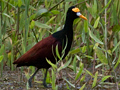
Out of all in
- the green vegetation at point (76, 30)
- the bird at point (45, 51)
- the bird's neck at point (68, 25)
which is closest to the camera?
the green vegetation at point (76, 30)

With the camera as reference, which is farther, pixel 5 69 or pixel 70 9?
pixel 5 69

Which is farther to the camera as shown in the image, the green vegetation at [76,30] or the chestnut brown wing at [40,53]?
the chestnut brown wing at [40,53]

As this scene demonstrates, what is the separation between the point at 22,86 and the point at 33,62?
28 centimetres

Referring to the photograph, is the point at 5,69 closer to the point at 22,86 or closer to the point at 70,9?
the point at 22,86

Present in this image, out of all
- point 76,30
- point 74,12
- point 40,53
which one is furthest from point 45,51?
point 76,30

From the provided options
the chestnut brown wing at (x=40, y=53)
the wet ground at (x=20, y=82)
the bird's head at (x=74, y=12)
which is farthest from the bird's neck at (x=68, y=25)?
the wet ground at (x=20, y=82)

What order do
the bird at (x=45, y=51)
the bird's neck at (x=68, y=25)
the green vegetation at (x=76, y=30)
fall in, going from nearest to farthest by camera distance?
the green vegetation at (x=76, y=30) < the bird at (x=45, y=51) < the bird's neck at (x=68, y=25)

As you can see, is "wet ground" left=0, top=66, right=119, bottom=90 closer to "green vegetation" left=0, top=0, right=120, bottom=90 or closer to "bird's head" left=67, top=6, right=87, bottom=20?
"green vegetation" left=0, top=0, right=120, bottom=90

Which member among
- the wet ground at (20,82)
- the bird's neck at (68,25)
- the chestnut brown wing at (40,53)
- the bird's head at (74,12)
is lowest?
the wet ground at (20,82)

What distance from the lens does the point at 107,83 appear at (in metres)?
3.58

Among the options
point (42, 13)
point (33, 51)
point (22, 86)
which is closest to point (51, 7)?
point (42, 13)

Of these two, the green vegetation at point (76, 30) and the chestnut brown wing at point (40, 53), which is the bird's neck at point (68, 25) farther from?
the chestnut brown wing at point (40, 53)

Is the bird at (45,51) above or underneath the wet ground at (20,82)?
above

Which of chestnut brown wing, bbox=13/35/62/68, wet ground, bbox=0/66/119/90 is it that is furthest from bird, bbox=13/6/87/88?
wet ground, bbox=0/66/119/90
